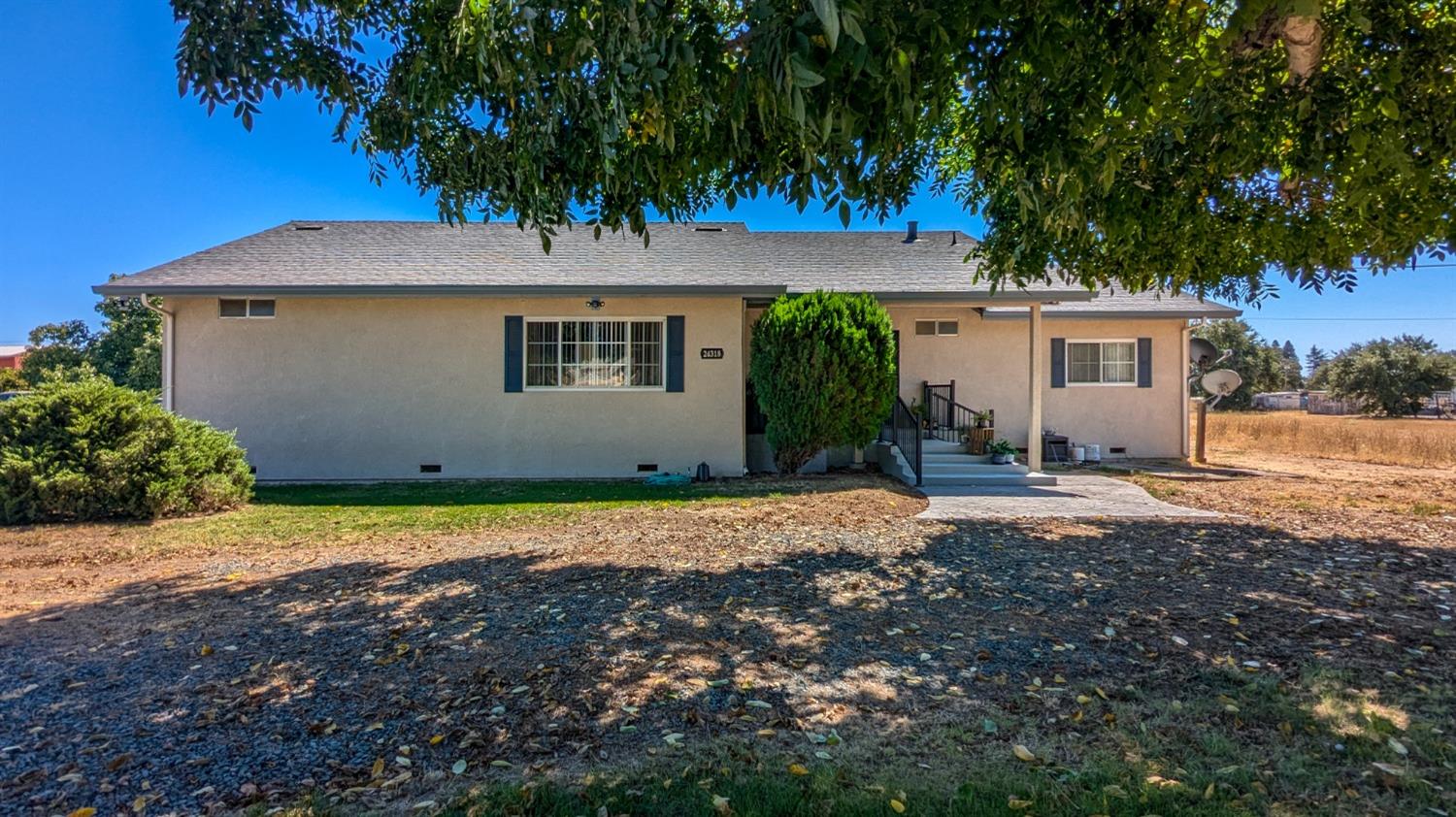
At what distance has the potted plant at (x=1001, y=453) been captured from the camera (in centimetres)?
991

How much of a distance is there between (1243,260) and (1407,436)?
1144 centimetres

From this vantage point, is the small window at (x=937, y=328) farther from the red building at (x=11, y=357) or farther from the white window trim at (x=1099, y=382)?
the red building at (x=11, y=357)

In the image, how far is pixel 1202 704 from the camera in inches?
114

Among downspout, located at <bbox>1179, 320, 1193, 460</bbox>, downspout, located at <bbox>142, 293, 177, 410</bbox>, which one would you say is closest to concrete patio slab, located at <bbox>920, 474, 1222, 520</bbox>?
downspout, located at <bbox>1179, 320, 1193, 460</bbox>

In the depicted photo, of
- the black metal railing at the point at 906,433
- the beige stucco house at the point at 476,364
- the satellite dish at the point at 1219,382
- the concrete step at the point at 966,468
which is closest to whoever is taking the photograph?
the black metal railing at the point at 906,433

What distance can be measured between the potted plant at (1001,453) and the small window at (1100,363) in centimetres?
343

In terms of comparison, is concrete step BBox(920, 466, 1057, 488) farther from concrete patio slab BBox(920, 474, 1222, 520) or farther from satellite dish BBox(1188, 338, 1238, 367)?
satellite dish BBox(1188, 338, 1238, 367)

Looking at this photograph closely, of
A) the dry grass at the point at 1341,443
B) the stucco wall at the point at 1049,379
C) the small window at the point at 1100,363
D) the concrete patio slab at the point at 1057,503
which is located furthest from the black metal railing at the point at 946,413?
the dry grass at the point at 1341,443

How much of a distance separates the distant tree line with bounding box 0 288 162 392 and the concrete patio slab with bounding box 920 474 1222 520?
26.7 meters

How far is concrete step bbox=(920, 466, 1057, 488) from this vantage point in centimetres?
922

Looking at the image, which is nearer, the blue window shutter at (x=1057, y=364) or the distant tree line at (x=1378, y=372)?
the blue window shutter at (x=1057, y=364)

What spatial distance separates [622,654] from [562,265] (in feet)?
27.4

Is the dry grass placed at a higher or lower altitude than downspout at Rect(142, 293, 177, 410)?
lower

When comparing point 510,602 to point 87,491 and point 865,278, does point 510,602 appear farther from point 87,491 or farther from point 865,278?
point 865,278
